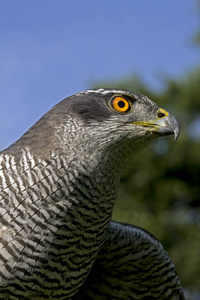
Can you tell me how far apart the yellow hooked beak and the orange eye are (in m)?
0.16

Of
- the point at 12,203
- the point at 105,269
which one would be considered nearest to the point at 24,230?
the point at 12,203

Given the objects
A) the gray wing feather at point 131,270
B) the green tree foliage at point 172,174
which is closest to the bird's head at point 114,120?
the gray wing feather at point 131,270

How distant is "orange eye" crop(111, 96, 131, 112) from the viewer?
4.26m

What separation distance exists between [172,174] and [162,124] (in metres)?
22.5

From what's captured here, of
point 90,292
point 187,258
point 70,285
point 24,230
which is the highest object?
point 24,230

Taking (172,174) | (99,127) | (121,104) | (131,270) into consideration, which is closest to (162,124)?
(121,104)

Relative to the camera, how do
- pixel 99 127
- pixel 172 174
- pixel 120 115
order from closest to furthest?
pixel 99 127 < pixel 120 115 < pixel 172 174

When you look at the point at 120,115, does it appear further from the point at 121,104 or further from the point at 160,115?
the point at 160,115

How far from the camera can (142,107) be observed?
436 cm

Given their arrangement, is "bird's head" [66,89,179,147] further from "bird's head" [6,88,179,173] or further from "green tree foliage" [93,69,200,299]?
"green tree foliage" [93,69,200,299]

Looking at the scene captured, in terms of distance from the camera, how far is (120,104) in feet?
14.1

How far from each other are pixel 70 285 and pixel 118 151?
126cm

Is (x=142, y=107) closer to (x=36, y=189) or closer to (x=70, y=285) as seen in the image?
(x=36, y=189)

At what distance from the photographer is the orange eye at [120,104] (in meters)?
4.26
